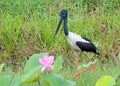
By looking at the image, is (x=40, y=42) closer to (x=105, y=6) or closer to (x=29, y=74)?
(x=105, y=6)

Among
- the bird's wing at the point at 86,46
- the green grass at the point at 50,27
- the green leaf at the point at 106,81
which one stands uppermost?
the green leaf at the point at 106,81

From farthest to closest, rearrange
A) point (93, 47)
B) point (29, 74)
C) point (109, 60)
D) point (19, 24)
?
point (19, 24)
point (109, 60)
point (93, 47)
point (29, 74)

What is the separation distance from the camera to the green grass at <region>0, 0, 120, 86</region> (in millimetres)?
4832

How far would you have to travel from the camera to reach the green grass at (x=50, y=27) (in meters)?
4.83

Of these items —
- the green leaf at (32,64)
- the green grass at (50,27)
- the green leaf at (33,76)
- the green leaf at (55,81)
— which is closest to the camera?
the green leaf at (33,76)

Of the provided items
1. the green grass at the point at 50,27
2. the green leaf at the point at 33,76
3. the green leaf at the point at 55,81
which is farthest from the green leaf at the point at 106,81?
the green grass at the point at 50,27

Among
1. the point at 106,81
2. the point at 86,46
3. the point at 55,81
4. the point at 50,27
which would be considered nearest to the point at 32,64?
the point at 55,81

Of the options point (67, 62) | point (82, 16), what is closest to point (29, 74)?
point (67, 62)

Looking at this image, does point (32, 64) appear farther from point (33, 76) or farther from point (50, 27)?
point (50, 27)

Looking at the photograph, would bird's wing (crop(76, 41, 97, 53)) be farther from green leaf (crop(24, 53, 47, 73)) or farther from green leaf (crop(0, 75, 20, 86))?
green leaf (crop(0, 75, 20, 86))

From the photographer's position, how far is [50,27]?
5242 millimetres

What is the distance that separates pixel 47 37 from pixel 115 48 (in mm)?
731

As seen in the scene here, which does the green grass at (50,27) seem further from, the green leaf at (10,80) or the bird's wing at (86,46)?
the green leaf at (10,80)

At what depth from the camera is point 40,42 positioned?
16.6 ft
